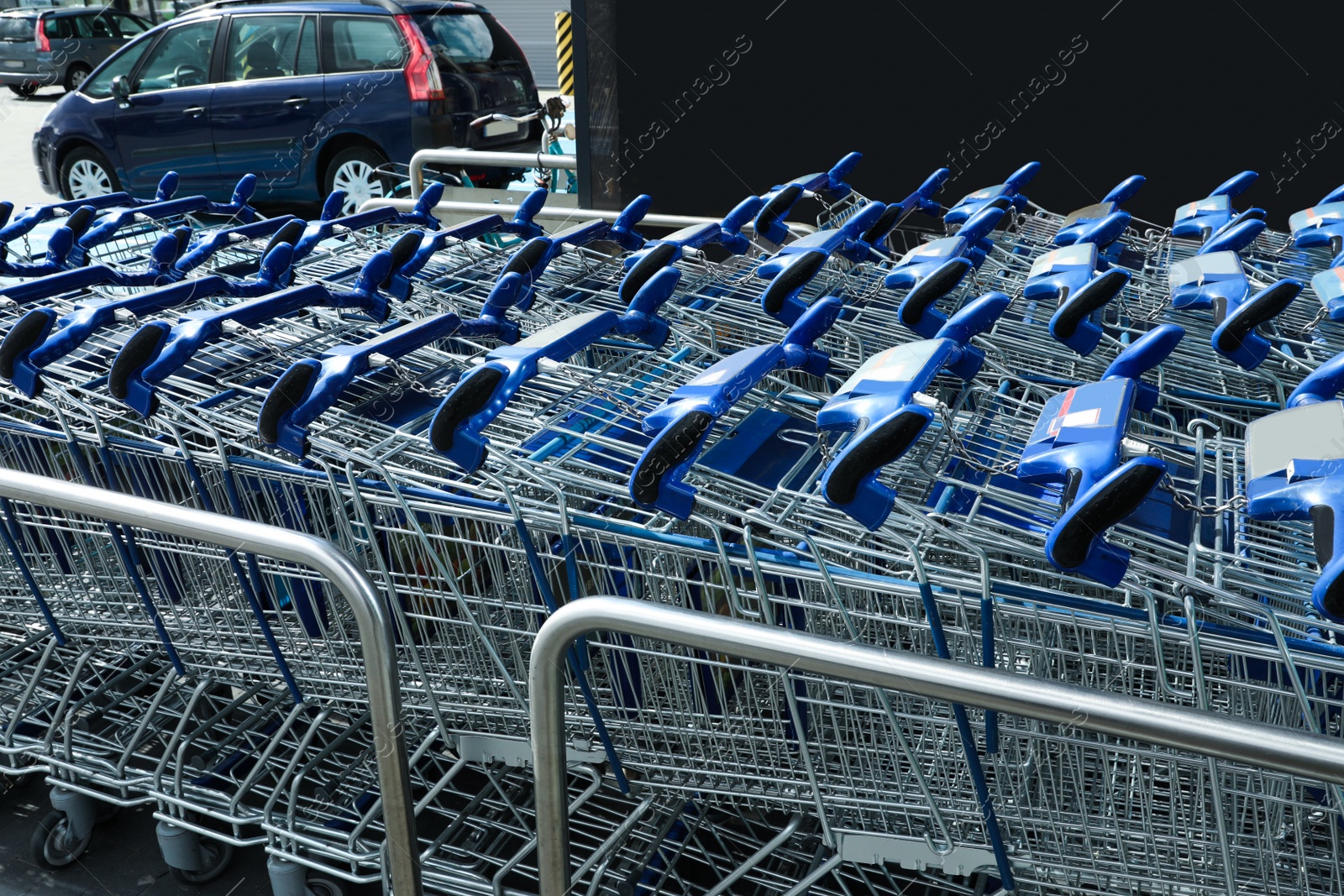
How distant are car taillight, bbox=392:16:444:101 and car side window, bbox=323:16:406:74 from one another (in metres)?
0.06

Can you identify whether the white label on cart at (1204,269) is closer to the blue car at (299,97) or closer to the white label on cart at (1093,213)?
the white label on cart at (1093,213)

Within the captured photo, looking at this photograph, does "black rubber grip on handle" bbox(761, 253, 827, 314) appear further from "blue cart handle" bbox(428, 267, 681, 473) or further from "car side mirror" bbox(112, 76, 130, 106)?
"car side mirror" bbox(112, 76, 130, 106)

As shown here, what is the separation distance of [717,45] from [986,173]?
1.58 m

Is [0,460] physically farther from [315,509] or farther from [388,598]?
[388,598]

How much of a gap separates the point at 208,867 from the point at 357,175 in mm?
6363

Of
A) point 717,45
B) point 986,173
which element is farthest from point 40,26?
point 986,173

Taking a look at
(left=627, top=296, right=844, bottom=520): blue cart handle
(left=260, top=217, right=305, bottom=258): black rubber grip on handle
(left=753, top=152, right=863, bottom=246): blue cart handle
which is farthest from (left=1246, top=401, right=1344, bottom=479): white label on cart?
(left=260, top=217, right=305, bottom=258): black rubber grip on handle

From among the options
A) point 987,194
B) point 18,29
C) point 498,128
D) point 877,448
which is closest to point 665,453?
point 877,448

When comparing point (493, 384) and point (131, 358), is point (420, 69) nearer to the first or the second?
point (131, 358)

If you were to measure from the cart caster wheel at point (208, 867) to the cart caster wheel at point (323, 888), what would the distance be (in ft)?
0.85

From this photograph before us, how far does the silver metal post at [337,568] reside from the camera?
1586 mm

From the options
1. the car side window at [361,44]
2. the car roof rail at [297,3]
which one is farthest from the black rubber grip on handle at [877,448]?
the car roof rail at [297,3]

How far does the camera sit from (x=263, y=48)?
27.3 feet

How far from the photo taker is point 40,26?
16.7 metres
